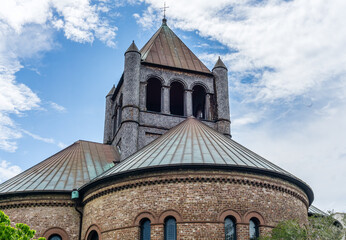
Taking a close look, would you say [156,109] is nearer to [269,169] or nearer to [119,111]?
[119,111]

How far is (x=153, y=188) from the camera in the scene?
53.9 ft

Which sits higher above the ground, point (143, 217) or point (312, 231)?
point (143, 217)

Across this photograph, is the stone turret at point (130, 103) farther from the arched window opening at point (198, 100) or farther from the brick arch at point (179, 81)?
the arched window opening at point (198, 100)

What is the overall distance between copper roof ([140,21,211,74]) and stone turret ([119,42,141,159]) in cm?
109

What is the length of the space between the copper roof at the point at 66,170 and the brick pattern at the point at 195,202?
3.84 metres

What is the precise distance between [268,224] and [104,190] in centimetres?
672

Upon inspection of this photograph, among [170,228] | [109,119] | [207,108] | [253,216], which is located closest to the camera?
[170,228]

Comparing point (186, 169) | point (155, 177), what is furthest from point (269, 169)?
point (155, 177)

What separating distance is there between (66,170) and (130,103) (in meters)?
5.74

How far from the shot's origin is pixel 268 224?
1625 centimetres

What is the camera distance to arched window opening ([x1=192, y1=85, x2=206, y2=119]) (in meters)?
28.4

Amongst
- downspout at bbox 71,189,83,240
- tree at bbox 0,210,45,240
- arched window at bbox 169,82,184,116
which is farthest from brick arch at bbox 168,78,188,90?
tree at bbox 0,210,45,240

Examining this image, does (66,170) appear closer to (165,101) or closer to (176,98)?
(165,101)

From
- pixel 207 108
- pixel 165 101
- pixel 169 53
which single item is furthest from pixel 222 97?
pixel 169 53
